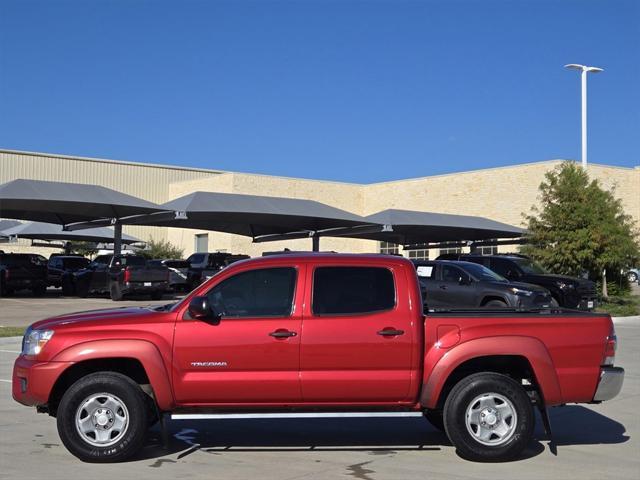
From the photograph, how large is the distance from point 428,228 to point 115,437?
35.5 meters

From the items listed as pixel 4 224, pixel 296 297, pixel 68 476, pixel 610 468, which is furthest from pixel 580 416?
pixel 4 224

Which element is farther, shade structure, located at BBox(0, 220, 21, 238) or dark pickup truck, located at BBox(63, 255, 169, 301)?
shade structure, located at BBox(0, 220, 21, 238)

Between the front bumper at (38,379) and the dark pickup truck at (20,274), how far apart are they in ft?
91.6

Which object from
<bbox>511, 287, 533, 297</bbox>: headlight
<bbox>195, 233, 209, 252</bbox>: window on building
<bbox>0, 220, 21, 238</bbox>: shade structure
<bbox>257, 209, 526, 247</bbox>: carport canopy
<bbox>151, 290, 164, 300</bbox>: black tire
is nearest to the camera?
<bbox>511, 287, 533, 297</bbox>: headlight

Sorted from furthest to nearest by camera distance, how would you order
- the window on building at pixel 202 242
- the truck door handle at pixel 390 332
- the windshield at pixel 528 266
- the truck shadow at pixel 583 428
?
1. the window on building at pixel 202 242
2. the windshield at pixel 528 266
3. the truck shadow at pixel 583 428
4. the truck door handle at pixel 390 332

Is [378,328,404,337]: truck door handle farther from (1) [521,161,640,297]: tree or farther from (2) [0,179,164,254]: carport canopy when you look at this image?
(2) [0,179,164,254]: carport canopy

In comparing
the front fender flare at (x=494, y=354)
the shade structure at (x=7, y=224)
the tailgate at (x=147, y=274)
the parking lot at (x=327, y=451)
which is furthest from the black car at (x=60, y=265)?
the front fender flare at (x=494, y=354)

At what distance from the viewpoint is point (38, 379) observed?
7.55 m

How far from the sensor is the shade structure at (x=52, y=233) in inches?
1933

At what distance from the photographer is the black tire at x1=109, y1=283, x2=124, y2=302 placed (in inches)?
Answer: 1259

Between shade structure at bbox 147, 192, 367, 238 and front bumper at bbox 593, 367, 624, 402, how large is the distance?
27941mm

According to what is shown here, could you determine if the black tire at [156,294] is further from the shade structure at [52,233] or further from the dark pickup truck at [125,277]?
the shade structure at [52,233]

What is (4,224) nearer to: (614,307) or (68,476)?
(614,307)

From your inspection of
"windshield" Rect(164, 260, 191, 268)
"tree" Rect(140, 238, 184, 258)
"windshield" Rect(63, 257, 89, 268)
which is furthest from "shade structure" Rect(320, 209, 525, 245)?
"tree" Rect(140, 238, 184, 258)
